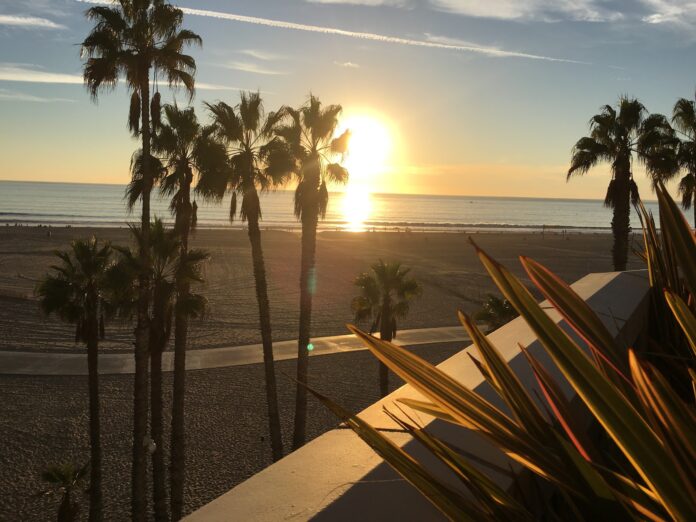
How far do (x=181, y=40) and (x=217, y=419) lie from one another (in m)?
10.7

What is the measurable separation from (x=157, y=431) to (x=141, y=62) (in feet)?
29.0

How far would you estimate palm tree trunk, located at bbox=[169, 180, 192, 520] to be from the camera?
13.3 meters

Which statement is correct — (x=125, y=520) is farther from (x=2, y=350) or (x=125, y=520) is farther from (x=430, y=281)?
(x=430, y=281)

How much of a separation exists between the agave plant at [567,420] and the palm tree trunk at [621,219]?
670 inches

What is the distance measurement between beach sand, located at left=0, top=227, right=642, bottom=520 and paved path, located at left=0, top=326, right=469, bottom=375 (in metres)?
0.80

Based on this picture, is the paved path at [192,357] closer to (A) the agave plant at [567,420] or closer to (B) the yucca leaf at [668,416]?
(A) the agave plant at [567,420]

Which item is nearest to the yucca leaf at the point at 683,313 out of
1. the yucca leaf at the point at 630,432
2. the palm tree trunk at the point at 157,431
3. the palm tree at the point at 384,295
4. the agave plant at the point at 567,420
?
the agave plant at the point at 567,420

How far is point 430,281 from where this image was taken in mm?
45250

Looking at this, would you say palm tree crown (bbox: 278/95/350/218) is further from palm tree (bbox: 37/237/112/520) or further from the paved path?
the paved path

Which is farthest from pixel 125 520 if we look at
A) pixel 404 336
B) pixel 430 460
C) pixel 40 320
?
pixel 40 320

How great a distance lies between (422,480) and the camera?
1.35m

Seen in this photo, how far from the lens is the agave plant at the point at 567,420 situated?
109 centimetres

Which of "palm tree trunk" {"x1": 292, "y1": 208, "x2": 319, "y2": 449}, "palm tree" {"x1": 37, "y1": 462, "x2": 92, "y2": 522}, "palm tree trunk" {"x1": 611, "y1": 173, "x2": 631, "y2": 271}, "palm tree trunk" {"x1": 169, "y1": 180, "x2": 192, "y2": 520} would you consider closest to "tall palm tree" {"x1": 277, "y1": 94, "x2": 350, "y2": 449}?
"palm tree trunk" {"x1": 292, "y1": 208, "x2": 319, "y2": 449}

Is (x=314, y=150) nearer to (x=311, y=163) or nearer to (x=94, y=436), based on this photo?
(x=311, y=163)
